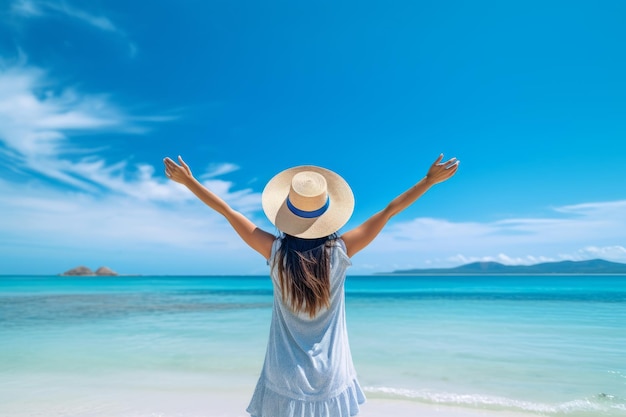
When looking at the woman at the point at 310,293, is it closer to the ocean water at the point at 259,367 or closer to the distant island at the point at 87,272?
the ocean water at the point at 259,367

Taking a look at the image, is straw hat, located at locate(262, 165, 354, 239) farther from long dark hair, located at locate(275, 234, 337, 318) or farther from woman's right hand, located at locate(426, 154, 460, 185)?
woman's right hand, located at locate(426, 154, 460, 185)

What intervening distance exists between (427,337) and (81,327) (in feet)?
29.0

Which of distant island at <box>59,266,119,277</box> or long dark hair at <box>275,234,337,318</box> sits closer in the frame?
long dark hair at <box>275,234,337,318</box>

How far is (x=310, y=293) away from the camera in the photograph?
1.86 metres

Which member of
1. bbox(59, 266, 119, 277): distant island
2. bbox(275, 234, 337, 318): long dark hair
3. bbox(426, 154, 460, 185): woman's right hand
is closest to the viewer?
bbox(275, 234, 337, 318): long dark hair

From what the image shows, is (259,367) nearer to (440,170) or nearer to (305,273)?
(305,273)

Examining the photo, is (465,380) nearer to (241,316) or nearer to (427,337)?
(427,337)

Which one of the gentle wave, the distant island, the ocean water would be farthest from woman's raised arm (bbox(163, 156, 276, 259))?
the distant island

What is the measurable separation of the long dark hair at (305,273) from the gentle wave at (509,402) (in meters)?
4.40

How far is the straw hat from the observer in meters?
1.94

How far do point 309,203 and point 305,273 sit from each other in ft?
0.96

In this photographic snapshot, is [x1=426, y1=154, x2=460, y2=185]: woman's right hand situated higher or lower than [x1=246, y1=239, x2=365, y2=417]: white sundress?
higher

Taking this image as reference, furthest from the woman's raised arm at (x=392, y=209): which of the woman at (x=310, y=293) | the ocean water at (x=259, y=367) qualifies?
the ocean water at (x=259, y=367)

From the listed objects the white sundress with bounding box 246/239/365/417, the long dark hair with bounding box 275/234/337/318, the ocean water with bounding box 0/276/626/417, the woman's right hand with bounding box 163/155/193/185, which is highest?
the woman's right hand with bounding box 163/155/193/185
